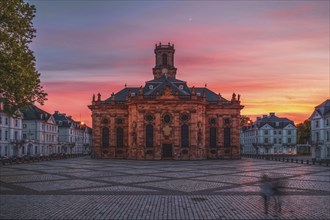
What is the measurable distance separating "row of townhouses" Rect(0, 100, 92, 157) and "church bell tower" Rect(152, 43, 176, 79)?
23.1 m

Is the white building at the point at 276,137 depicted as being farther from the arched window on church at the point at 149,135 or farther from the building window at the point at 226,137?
the arched window on church at the point at 149,135

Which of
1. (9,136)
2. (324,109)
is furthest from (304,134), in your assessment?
(9,136)

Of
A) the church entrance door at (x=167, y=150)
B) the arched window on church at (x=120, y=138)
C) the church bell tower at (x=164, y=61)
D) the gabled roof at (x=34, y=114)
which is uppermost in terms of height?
the church bell tower at (x=164, y=61)

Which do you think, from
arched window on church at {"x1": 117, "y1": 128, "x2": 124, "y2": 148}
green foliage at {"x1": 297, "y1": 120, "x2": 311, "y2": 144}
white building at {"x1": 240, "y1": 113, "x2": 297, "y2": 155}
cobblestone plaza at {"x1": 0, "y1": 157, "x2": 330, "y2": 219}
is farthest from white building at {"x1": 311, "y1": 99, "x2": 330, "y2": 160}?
cobblestone plaza at {"x1": 0, "y1": 157, "x2": 330, "y2": 219}

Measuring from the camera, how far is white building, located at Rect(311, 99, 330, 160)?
73125 mm

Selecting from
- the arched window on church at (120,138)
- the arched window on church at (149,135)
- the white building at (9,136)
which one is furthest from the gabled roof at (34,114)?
the arched window on church at (149,135)

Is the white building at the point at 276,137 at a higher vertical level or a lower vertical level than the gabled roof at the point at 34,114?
lower

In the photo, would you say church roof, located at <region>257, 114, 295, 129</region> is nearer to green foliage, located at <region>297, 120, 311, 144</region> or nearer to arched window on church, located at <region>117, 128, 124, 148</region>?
green foliage, located at <region>297, 120, 311, 144</region>

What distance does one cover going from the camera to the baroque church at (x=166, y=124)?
239 feet

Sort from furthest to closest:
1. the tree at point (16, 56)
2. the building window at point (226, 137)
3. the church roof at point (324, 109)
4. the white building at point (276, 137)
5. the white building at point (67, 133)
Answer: the white building at point (67, 133), the white building at point (276, 137), the building window at point (226, 137), the church roof at point (324, 109), the tree at point (16, 56)

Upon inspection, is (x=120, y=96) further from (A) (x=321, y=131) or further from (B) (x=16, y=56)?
(B) (x=16, y=56)

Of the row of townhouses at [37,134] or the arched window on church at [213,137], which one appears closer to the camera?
the row of townhouses at [37,134]

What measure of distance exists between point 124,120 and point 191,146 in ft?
54.0

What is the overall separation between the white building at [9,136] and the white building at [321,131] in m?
60.2
